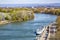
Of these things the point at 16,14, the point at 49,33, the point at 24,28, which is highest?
the point at 16,14

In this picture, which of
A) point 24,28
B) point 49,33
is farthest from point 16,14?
point 49,33

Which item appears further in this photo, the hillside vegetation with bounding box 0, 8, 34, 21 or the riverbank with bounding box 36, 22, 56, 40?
the hillside vegetation with bounding box 0, 8, 34, 21

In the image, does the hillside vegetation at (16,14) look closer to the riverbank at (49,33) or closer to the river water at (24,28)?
the river water at (24,28)

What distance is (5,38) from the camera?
8.77ft

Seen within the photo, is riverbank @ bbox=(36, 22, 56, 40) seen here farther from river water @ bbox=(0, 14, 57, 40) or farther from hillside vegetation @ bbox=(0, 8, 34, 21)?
hillside vegetation @ bbox=(0, 8, 34, 21)

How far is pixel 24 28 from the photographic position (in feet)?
9.16

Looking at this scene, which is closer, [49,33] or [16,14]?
[49,33]

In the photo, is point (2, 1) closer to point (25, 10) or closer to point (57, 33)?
point (25, 10)

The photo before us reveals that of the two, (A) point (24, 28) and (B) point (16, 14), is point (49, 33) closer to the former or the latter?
(A) point (24, 28)

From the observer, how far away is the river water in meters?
2.71

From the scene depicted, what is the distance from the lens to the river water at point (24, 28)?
2.71 m

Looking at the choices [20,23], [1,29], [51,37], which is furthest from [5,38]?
[51,37]

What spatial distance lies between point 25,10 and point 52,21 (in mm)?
642

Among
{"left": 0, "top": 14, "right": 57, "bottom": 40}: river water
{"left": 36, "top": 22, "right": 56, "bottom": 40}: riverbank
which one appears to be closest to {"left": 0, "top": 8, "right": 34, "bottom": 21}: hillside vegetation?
{"left": 0, "top": 14, "right": 57, "bottom": 40}: river water
